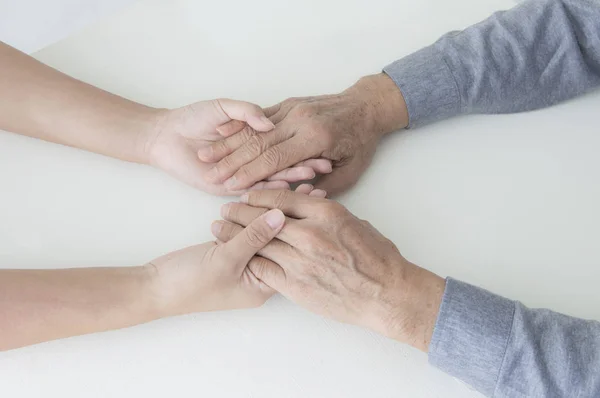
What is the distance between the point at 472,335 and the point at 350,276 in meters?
0.21

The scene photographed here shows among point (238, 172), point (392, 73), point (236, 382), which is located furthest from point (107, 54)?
point (236, 382)

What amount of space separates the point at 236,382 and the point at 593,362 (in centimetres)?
54

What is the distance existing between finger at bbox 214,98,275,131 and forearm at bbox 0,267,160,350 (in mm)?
327

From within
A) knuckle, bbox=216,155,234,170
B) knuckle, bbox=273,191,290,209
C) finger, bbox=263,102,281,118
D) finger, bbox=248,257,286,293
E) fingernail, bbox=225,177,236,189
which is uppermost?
finger, bbox=263,102,281,118

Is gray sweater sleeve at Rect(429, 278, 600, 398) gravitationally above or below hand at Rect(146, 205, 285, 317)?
below

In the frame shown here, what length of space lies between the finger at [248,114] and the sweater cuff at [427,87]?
29cm

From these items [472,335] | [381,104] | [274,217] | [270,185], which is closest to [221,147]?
[270,185]

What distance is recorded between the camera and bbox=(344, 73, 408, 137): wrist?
4.14ft

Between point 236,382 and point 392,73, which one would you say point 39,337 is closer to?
point 236,382

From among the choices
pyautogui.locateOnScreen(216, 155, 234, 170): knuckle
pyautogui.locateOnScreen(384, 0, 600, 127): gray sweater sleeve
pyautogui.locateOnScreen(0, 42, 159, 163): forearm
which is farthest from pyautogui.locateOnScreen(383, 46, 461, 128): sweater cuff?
pyautogui.locateOnScreen(0, 42, 159, 163): forearm

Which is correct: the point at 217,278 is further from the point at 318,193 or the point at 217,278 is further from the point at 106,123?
the point at 106,123

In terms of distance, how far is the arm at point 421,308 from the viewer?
3.14 ft

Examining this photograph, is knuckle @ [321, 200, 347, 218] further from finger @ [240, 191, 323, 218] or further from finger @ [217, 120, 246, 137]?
finger @ [217, 120, 246, 137]

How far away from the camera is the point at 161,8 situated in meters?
1.49
